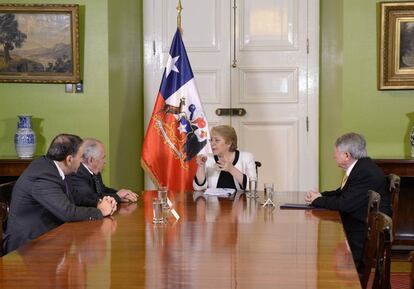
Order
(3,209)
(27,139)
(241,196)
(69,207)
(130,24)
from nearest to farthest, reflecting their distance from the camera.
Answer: (3,209)
(69,207)
(241,196)
(27,139)
(130,24)

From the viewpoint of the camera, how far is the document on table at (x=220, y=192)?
161 inches

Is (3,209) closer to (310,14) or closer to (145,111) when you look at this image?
(145,111)

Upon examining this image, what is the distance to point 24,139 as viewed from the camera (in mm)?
5168

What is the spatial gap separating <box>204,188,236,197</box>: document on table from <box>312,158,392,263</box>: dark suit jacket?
0.67 metres

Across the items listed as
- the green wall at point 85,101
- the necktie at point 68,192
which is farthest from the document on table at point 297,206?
the green wall at point 85,101

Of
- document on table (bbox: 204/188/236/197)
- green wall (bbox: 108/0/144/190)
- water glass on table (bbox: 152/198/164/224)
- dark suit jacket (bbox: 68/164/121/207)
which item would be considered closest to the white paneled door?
green wall (bbox: 108/0/144/190)

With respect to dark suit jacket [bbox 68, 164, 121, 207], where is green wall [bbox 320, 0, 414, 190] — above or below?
above

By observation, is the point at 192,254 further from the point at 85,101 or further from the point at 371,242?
the point at 85,101

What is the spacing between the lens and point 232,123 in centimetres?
631

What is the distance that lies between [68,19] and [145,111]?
4.65 feet

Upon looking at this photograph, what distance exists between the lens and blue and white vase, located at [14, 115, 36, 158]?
5168 millimetres

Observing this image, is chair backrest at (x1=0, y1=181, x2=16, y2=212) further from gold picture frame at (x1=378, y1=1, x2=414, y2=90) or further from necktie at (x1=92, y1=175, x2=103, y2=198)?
gold picture frame at (x1=378, y1=1, x2=414, y2=90)

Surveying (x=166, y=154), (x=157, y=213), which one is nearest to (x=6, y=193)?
(x=157, y=213)

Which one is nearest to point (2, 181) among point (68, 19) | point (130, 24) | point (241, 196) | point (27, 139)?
point (27, 139)
